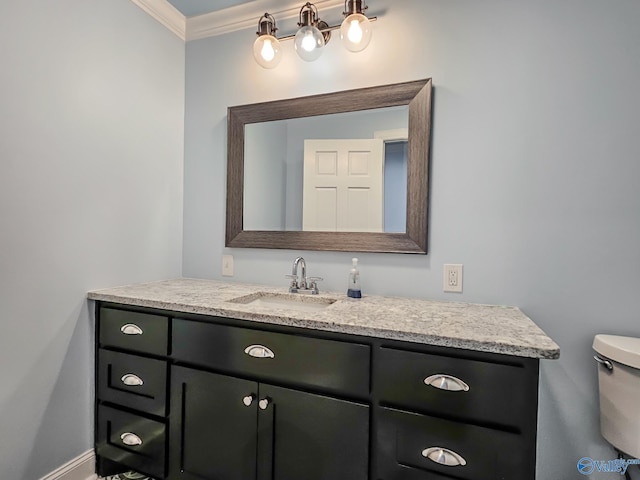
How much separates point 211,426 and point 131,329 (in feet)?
1.81

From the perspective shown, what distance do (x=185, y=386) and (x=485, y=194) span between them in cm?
151

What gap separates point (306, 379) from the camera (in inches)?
46.3

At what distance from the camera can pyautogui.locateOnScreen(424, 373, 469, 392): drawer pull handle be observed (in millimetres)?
988

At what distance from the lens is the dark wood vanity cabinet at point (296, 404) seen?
97 cm

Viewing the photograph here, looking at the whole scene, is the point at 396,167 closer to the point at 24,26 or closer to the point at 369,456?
the point at 369,456

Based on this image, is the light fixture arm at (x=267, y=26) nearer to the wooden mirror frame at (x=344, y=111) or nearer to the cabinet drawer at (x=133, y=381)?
the wooden mirror frame at (x=344, y=111)

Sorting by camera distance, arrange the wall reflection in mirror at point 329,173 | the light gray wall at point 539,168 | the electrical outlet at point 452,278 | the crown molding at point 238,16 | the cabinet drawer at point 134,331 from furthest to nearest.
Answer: the crown molding at point 238,16
the wall reflection in mirror at point 329,173
the electrical outlet at point 452,278
the cabinet drawer at point 134,331
the light gray wall at point 539,168

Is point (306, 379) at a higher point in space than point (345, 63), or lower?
lower

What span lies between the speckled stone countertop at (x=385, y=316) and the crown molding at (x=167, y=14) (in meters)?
1.49

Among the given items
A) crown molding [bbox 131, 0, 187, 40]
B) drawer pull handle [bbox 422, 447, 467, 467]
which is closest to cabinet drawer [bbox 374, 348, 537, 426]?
drawer pull handle [bbox 422, 447, 467, 467]

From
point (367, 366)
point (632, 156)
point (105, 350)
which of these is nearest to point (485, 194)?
point (632, 156)

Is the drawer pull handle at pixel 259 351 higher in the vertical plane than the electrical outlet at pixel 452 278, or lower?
lower

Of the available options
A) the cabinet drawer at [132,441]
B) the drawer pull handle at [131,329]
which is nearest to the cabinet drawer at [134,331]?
the drawer pull handle at [131,329]

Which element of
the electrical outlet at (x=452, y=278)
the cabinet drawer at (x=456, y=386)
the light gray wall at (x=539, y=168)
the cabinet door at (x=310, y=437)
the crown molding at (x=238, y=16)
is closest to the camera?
the cabinet drawer at (x=456, y=386)
